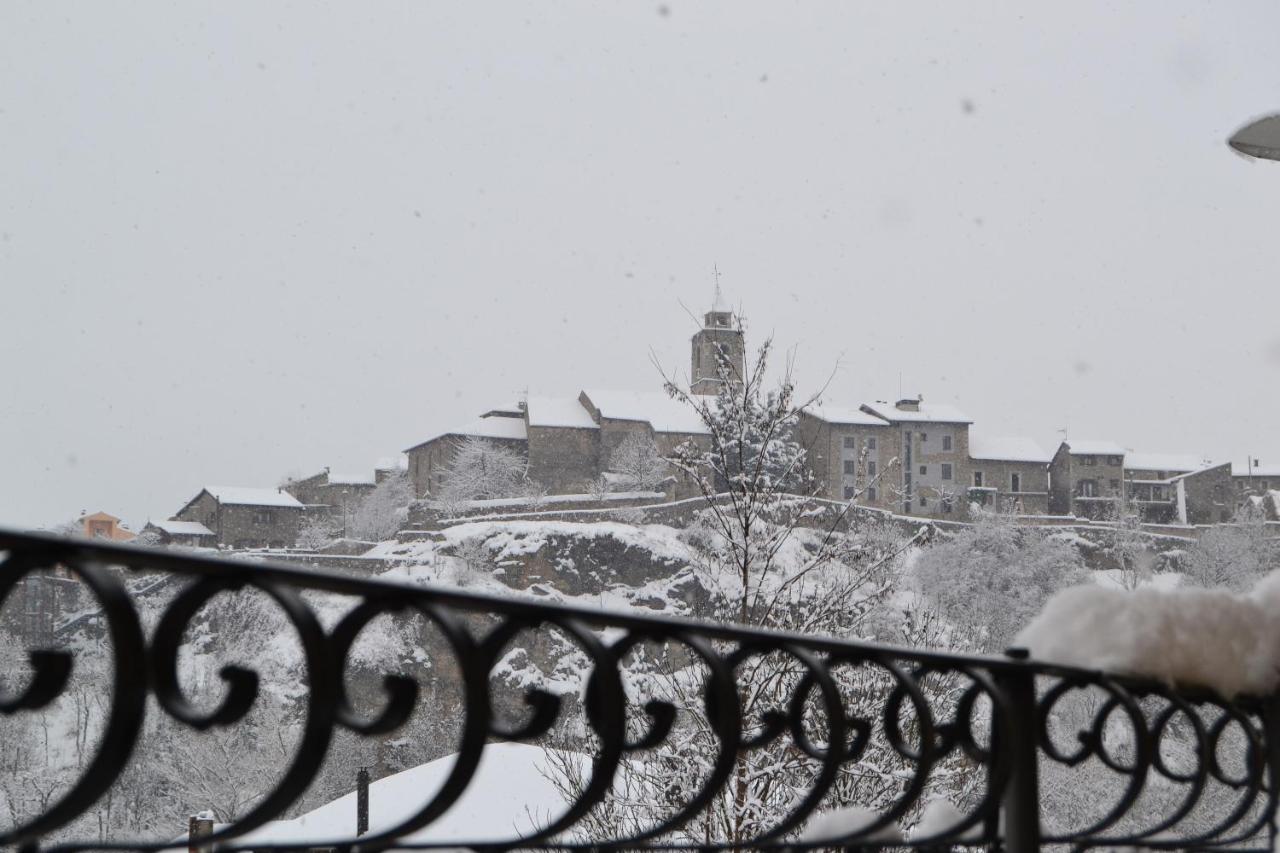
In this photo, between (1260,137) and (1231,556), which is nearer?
(1260,137)

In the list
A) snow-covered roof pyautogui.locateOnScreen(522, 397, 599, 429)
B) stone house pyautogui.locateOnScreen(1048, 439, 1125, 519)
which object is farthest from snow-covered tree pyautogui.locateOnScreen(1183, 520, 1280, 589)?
snow-covered roof pyautogui.locateOnScreen(522, 397, 599, 429)

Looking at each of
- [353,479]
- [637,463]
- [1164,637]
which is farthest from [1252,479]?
[1164,637]

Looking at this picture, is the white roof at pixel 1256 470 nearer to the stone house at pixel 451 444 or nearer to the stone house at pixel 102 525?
the stone house at pixel 451 444

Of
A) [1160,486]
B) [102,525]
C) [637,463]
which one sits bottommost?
[102,525]

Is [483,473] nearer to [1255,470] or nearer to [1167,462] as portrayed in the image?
[1167,462]

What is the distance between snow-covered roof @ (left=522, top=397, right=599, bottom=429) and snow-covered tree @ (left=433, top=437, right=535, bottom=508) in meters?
1.67

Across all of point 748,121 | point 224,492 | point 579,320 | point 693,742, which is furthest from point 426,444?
point 748,121

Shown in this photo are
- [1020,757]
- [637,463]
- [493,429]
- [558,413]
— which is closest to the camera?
[1020,757]

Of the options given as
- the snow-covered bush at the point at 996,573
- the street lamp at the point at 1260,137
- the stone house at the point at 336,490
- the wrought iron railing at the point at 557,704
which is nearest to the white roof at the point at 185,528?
the stone house at the point at 336,490

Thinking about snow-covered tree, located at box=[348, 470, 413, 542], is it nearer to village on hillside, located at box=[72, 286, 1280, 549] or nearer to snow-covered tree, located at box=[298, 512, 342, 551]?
village on hillside, located at box=[72, 286, 1280, 549]

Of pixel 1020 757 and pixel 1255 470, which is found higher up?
pixel 1255 470

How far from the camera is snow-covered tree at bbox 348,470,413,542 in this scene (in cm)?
4639

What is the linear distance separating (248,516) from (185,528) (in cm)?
253

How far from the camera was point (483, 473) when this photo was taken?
4619 centimetres
